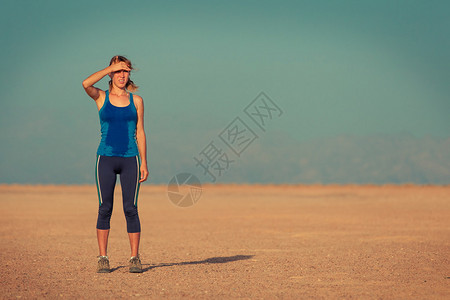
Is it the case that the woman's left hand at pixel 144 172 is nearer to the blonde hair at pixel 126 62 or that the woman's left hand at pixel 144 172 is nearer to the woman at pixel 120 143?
the woman at pixel 120 143

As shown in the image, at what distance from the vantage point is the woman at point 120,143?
24.1 ft

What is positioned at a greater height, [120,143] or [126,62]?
[126,62]

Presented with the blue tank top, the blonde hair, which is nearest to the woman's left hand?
the blue tank top

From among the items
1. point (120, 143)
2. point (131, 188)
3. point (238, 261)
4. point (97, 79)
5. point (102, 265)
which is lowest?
point (238, 261)

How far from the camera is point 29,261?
9.16 meters

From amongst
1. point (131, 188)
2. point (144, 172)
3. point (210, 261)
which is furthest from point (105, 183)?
point (210, 261)

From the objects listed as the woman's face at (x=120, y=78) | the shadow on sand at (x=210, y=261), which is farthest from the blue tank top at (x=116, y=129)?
the shadow on sand at (x=210, y=261)

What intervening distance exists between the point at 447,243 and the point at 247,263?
5421mm

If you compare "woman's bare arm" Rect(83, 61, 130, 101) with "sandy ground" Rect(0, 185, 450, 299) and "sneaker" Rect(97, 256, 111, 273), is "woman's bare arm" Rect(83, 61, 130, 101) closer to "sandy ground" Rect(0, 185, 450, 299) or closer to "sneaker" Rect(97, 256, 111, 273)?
"sneaker" Rect(97, 256, 111, 273)

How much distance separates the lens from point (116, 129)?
7.33 meters

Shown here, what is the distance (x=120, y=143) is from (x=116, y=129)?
194 millimetres

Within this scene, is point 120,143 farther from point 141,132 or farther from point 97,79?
point 97,79

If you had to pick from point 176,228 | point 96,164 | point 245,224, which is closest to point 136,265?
point 96,164

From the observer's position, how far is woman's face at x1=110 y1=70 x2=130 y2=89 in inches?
293
